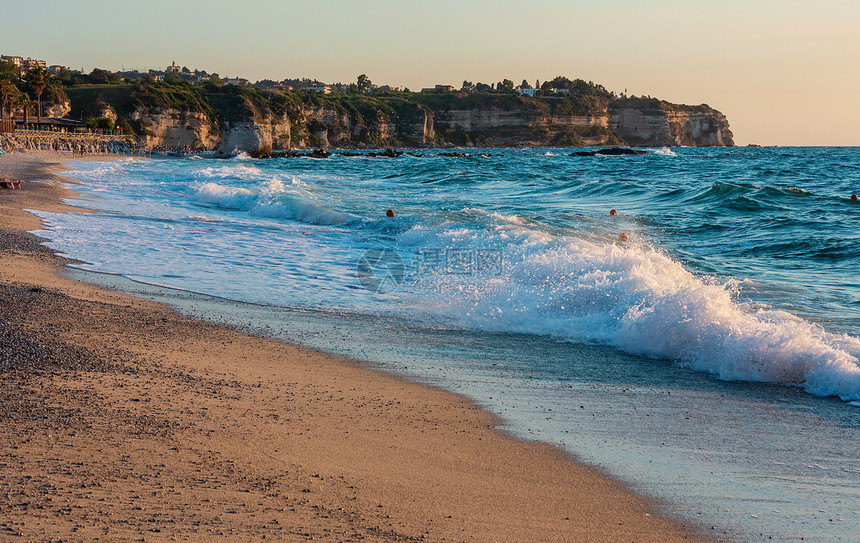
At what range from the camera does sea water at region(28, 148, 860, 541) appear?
4316 millimetres

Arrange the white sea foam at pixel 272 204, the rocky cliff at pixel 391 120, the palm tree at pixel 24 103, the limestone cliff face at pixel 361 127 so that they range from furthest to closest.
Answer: the limestone cliff face at pixel 361 127
the rocky cliff at pixel 391 120
the palm tree at pixel 24 103
the white sea foam at pixel 272 204

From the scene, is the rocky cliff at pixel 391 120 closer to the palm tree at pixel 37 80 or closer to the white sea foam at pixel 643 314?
the palm tree at pixel 37 80

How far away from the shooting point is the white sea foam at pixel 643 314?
6305 mm

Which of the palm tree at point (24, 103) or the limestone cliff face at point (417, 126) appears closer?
the palm tree at point (24, 103)

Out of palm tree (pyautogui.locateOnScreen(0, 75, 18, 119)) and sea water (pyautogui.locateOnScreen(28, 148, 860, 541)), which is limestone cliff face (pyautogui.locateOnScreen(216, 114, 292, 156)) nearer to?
palm tree (pyautogui.locateOnScreen(0, 75, 18, 119))

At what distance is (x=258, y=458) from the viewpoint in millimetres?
3910

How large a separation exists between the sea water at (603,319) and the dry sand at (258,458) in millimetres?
502

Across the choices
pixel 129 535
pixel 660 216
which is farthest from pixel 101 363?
pixel 660 216

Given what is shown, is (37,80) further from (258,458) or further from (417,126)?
(258,458)

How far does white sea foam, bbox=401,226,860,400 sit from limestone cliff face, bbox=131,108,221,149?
100970 millimetres

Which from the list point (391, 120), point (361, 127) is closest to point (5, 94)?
point (361, 127)

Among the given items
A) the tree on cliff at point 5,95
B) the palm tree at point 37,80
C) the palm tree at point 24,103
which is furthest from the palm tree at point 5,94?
the palm tree at point 37,80

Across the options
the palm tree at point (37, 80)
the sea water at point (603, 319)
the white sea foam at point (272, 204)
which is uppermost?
the palm tree at point (37, 80)

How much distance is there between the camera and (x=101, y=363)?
5.43 m
